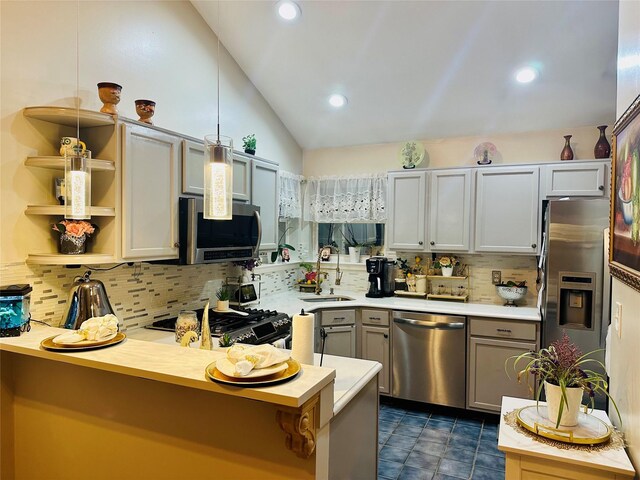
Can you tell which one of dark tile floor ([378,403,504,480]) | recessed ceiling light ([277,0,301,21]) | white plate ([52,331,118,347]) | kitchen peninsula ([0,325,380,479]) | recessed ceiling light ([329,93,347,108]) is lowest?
dark tile floor ([378,403,504,480])

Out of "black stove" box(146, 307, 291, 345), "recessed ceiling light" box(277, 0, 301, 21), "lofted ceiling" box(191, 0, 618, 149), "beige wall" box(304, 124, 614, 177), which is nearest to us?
"black stove" box(146, 307, 291, 345)

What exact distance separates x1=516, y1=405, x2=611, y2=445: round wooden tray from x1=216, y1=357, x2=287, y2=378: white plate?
937 millimetres

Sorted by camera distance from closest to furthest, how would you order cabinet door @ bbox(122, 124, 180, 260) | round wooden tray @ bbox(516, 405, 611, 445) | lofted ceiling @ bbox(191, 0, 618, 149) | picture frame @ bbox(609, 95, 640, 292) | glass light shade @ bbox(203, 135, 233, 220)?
1. picture frame @ bbox(609, 95, 640, 292)
2. round wooden tray @ bbox(516, 405, 611, 445)
3. glass light shade @ bbox(203, 135, 233, 220)
4. cabinet door @ bbox(122, 124, 180, 260)
5. lofted ceiling @ bbox(191, 0, 618, 149)

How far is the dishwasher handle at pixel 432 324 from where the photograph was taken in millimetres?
3654

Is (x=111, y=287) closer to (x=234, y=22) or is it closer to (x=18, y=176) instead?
(x=18, y=176)

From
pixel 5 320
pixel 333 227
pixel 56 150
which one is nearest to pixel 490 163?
pixel 333 227

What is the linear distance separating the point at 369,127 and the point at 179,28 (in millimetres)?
2004

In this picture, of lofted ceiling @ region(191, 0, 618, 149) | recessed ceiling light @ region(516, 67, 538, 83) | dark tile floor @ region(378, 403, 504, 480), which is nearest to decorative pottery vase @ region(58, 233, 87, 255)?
lofted ceiling @ region(191, 0, 618, 149)

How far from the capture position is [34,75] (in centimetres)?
226

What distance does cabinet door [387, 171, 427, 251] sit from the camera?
4.10 m

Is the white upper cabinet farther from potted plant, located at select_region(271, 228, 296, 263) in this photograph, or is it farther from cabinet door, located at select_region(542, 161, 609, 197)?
potted plant, located at select_region(271, 228, 296, 263)

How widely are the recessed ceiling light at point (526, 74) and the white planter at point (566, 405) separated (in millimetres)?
2669

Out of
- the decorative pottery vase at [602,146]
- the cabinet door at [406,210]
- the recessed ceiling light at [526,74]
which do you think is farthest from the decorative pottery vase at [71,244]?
the decorative pottery vase at [602,146]

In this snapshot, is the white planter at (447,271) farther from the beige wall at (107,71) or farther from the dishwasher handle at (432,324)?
the beige wall at (107,71)
